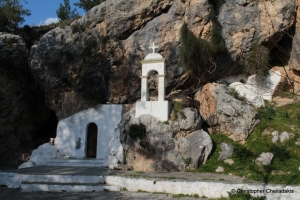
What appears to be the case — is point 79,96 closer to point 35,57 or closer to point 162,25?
point 35,57

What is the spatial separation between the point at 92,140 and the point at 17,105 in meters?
6.42

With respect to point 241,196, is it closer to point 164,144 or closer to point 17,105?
point 164,144

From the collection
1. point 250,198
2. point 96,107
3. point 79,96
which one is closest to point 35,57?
point 79,96

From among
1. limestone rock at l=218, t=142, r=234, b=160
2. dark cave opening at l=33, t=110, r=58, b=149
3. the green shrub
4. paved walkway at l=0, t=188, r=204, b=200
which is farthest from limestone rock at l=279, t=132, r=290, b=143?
dark cave opening at l=33, t=110, r=58, b=149

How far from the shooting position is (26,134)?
1844 cm

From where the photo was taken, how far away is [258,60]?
1521 cm

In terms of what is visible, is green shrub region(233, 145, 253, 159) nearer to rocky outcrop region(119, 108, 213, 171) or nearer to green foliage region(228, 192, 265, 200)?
rocky outcrop region(119, 108, 213, 171)

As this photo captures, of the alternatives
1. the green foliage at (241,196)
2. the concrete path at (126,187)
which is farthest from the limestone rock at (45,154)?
the green foliage at (241,196)

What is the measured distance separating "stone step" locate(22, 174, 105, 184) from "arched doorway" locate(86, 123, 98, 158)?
18.3 feet

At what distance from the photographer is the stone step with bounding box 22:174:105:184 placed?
9513 millimetres

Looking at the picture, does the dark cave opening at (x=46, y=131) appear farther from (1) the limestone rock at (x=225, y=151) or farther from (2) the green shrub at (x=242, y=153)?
(2) the green shrub at (x=242, y=153)

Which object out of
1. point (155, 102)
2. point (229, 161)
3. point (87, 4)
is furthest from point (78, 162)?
point (87, 4)

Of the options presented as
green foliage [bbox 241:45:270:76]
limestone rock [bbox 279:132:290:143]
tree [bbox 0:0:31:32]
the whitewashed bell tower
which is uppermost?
tree [bbox 0:0:31:32]

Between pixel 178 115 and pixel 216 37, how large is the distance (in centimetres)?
517
